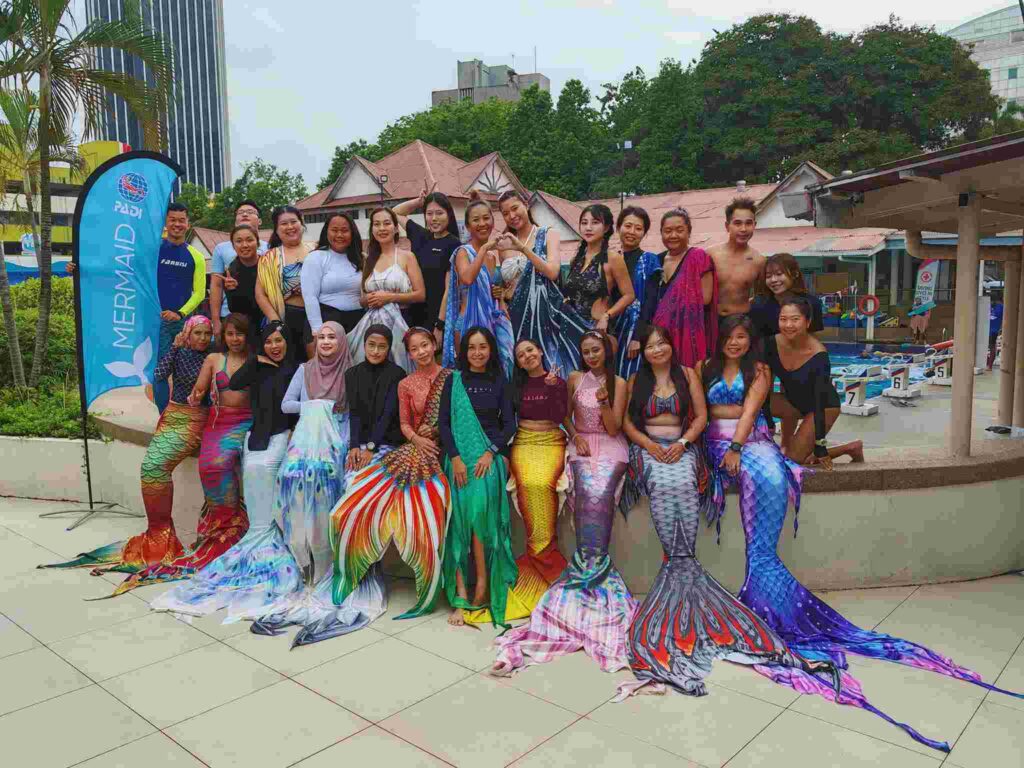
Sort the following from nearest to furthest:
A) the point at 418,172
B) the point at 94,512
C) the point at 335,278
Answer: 1. the point at 335,278
2. the point at 94,512
3. the point at 418,172

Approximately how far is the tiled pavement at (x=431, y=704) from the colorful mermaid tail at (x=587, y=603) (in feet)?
0.39

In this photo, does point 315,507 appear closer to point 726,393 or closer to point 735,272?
point 726,393

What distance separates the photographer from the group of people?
425 cm

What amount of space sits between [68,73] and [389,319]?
5.37 m

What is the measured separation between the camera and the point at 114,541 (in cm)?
600

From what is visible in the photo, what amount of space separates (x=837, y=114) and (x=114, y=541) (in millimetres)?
35491

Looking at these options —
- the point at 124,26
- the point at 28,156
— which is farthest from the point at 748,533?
the point at 28,156

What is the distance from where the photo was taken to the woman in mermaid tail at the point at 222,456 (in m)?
5.25

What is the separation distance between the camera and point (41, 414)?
780 cm

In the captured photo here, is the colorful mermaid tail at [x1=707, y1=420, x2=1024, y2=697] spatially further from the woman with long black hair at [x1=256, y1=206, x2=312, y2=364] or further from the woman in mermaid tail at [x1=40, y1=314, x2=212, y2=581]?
the woman in mermaid tail at [x1=40, y1=314, x2=212, y2=581]

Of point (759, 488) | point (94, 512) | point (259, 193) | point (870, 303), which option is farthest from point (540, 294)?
point (259, 193)

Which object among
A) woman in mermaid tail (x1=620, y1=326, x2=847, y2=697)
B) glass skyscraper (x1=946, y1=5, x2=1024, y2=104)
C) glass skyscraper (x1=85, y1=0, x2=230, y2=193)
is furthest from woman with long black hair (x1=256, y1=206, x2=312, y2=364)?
glass skyscraper (x1=946, y1=5, x2=1024, y2=104)

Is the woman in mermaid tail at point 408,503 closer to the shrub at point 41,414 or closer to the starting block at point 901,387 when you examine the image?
the shrub at point 41,414

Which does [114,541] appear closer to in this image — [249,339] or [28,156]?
[249,339]
